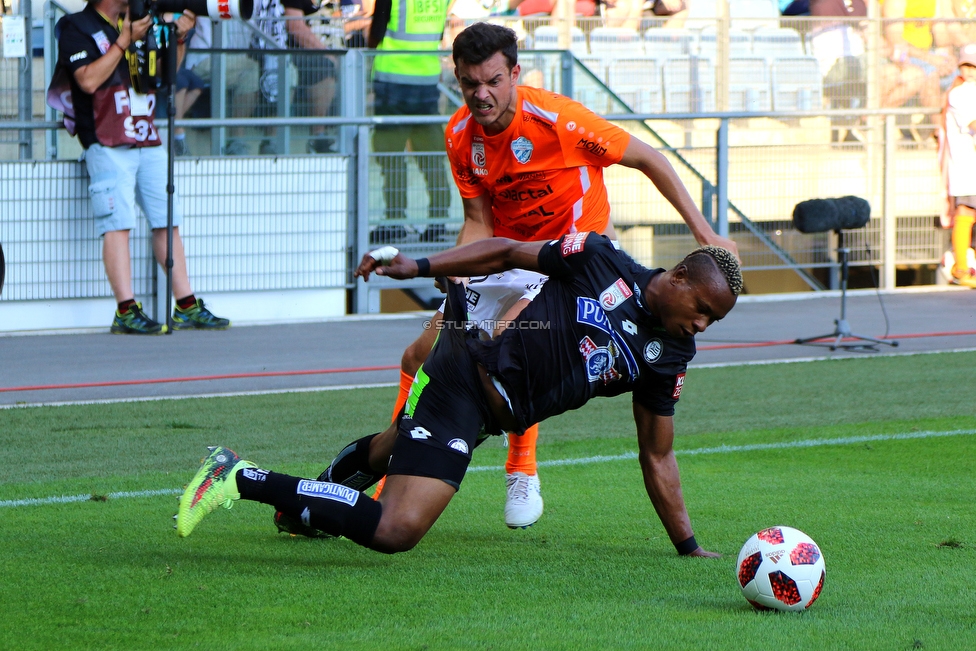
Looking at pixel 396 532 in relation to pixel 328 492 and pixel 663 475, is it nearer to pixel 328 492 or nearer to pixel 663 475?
pixel 328 492

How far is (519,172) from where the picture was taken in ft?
20.5

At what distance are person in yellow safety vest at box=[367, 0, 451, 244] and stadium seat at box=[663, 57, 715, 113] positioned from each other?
3438 millimetres

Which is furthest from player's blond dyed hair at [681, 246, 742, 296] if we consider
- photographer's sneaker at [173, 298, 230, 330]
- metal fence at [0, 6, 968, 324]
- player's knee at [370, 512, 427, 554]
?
metal fence at [0, 6, 968, 324]

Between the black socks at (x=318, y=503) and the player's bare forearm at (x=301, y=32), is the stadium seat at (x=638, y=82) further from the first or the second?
the black socks at (x=318, y=503)

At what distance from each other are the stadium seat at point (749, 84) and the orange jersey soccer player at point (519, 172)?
10.2 meters

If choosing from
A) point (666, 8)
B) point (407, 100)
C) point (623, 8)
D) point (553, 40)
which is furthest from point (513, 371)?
point (666, 8)

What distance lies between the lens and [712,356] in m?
11.2

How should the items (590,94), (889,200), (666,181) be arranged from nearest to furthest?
(666,181)
(590,94)
(889,200)

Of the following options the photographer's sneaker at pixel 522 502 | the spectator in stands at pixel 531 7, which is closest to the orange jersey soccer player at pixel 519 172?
the photographer's sneaker at pixel 522 502

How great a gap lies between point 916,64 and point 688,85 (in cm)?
303

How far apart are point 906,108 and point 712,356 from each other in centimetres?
594

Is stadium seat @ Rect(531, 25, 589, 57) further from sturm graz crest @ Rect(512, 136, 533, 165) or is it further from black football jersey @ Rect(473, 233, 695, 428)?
black football jersey @ Rect(473, 233, 695, 428)

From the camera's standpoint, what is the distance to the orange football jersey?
20.2 feet

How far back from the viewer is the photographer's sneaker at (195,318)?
476 inches
